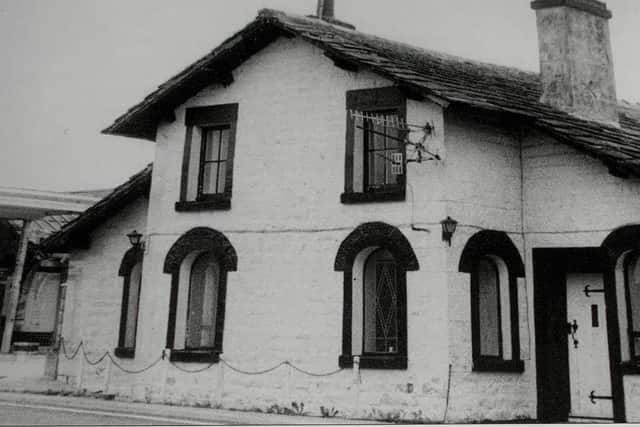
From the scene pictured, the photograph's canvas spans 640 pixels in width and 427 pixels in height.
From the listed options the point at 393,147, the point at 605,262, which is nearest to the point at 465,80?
the point at 393,147

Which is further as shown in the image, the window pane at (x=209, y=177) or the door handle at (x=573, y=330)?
the window pane at (x=209, y=177)

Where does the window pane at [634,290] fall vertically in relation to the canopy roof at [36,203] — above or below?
below

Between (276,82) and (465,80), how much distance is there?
3537 mm

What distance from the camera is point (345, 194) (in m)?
12.8

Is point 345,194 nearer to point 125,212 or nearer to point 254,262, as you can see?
point 254,262

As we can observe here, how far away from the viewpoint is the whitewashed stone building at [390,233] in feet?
39.3

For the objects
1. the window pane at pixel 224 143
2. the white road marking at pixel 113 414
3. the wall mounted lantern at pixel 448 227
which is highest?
the window pane at pixel 224 143

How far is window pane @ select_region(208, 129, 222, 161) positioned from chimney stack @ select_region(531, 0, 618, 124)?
A: 6.38 meters

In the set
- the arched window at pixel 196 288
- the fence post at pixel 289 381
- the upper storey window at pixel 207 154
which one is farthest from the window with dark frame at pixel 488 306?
the upper storey window at pixel 207 154

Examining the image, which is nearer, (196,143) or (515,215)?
(515,215)

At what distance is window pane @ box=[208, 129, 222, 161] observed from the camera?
1478cm

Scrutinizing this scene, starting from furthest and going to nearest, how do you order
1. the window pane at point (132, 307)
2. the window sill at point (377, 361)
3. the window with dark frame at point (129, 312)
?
1. the window pane at point (132, 307)
2. the window with dark frame at point (129, 312)
3. the window sill at point (377, 361)

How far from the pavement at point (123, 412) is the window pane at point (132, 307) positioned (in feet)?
5.09

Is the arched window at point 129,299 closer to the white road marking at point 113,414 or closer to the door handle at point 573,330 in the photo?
the white road marking at point 113,414
